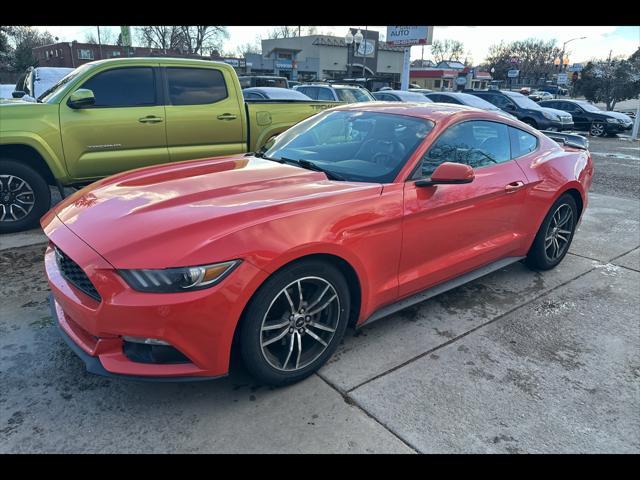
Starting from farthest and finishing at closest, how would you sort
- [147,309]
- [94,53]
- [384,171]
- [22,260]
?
[94,53], [22,260], [384,171], [147,309]

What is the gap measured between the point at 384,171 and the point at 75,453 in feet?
7.77

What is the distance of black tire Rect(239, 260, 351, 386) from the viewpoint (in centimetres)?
242

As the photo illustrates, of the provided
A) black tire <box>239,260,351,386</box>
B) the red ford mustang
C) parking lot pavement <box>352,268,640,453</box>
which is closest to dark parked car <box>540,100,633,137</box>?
the red ford mustang

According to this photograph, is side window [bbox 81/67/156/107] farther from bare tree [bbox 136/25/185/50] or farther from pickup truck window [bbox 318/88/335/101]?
bare tree [bbox 136/25/185/50]

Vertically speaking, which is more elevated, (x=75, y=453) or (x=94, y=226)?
(x=94, y=226)

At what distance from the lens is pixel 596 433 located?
247cm

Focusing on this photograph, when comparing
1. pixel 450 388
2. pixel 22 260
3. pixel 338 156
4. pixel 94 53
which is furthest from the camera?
pixel 94 53

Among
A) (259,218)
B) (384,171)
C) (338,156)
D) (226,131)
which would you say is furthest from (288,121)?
(259,218)

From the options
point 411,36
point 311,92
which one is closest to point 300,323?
point 311,92

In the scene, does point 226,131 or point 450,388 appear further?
point 226,131

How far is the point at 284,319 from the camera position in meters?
2.61

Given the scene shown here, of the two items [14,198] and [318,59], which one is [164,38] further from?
[14,198]

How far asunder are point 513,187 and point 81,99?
4.55m
